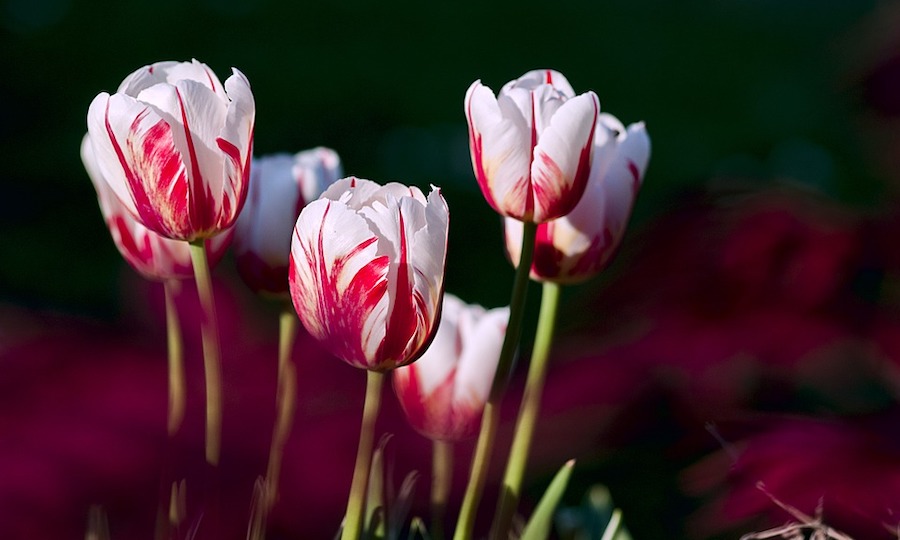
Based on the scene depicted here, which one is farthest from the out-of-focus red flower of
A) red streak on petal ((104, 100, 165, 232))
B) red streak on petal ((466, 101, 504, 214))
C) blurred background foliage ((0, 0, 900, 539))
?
blurred background foliage ((0, 0, 900, 539))

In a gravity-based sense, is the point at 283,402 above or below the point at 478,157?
below

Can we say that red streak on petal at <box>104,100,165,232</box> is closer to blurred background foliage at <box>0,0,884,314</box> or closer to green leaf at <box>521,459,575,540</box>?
green leaf at <box>521,459,575,540</box>

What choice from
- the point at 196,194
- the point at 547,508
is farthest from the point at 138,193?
the point at 547,508

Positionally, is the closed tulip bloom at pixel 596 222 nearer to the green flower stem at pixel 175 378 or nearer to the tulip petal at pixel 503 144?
the tulip petal at pixel 503 144

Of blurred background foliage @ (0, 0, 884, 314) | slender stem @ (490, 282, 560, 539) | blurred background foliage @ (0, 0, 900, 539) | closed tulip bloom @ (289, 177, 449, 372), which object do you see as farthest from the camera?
blurred background foliage @ (0, 0, 884, 314)

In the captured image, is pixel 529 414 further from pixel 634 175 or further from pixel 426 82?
pixel 426 82

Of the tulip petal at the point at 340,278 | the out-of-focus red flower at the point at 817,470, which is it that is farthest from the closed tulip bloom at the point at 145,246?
the out-of-focus red flower at the point at 817,470
